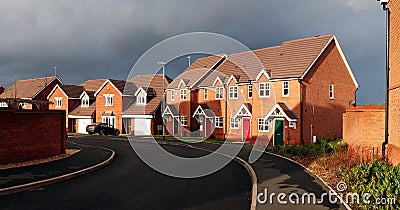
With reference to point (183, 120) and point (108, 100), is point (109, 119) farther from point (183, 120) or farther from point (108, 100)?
point (183, 120)

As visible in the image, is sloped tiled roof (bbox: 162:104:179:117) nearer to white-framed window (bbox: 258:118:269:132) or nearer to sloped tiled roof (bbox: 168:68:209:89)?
sloped tiled roof (bbox: 168:68:209:89)

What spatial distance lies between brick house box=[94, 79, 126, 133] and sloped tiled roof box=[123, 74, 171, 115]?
127 cm

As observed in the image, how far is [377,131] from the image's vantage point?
14852mm

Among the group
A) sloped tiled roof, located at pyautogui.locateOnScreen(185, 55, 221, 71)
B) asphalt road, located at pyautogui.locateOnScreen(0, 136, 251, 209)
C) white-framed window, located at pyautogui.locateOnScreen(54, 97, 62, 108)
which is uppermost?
sloped tiled roof, located at pyautogui.locateOnScreen(185, 55, 221, 71)

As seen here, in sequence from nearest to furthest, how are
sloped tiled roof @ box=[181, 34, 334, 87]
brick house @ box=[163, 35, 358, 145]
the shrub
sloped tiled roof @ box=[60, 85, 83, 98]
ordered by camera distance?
the shrub → brick house @ box=[163, 35, 358, 145] → sloped tiled roof @ box=[181, 34, 334, 87] → sloped tiled roof @ box=[60, 85, 83, 98]

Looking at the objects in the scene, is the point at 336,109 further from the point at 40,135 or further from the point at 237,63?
the point at 40,135

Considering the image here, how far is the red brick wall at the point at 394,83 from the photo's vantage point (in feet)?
40.1

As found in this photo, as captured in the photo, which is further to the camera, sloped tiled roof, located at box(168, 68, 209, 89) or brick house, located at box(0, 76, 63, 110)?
brick house, located at box(0, 76, 63, 110)

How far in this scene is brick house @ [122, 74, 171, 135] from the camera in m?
46.6

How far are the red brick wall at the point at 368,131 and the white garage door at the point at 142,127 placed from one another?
32.7m

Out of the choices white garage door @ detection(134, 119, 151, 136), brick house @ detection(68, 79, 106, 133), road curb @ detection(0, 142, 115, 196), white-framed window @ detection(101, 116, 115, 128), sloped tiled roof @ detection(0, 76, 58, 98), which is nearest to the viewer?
road curb @ detection(0, 142, 115, 196)

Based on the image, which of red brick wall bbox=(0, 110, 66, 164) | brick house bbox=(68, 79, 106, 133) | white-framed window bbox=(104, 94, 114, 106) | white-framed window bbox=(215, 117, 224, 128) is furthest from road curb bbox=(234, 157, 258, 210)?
brick house bbox=(68, 79, 106, 133)

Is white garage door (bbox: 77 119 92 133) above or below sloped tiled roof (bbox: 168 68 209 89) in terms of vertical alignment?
below

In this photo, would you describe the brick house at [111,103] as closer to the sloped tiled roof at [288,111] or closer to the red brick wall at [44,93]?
the red brick wall at [44,93]
